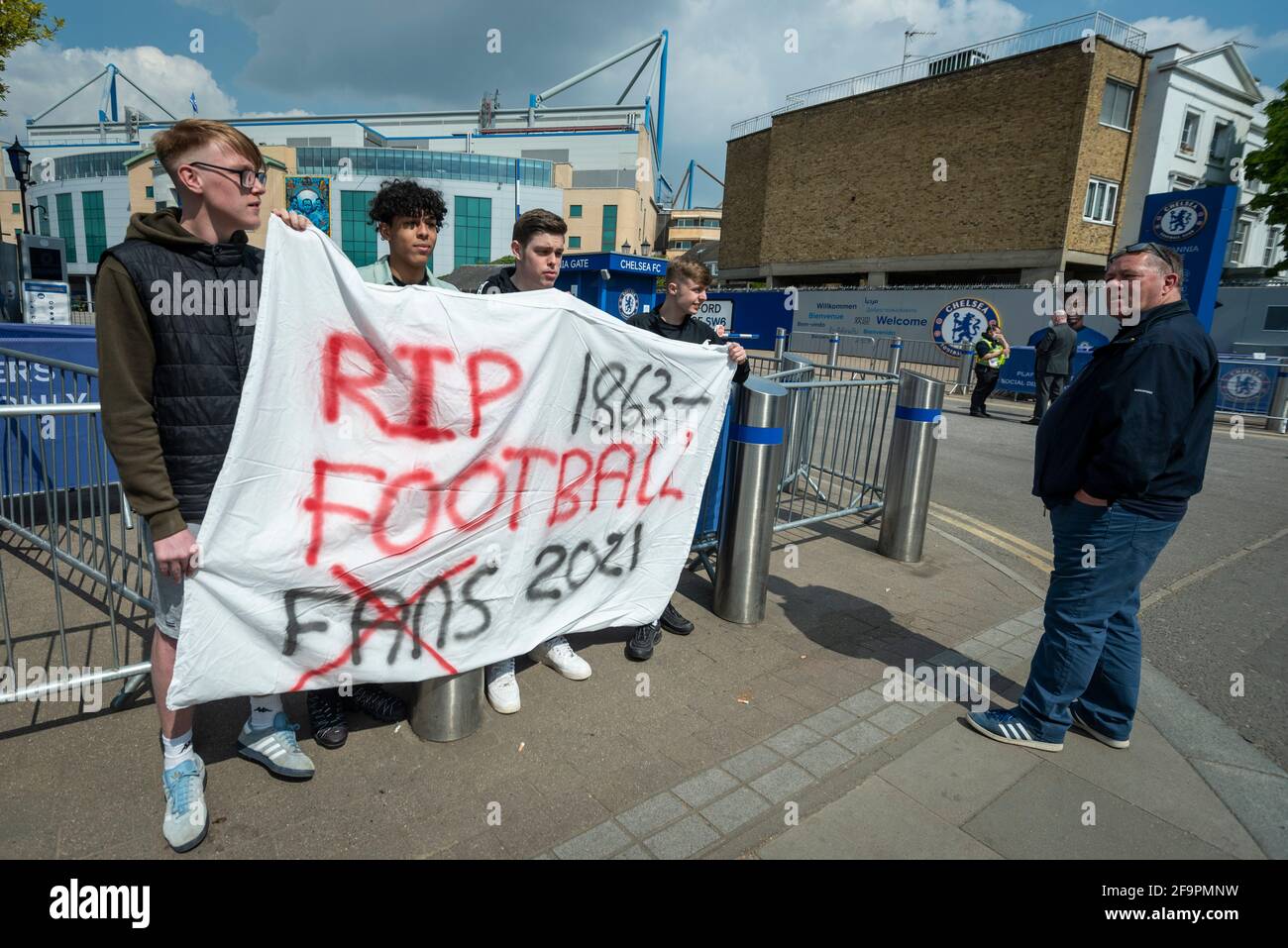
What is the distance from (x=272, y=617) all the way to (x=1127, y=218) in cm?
3564

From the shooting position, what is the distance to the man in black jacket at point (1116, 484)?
8.93 feet

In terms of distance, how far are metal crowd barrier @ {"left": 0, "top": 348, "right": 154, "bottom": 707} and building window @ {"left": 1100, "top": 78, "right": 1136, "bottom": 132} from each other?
3414cm

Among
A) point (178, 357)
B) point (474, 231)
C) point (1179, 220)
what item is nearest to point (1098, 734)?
point (178, 357)

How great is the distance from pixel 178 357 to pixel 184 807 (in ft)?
4.80

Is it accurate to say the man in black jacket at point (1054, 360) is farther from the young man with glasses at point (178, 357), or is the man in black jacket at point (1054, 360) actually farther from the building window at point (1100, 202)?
the building window at point (1100, 202)

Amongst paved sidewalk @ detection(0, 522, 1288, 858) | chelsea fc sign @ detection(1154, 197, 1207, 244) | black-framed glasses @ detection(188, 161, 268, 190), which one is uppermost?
chelsea fc sign @ detection(1154, 197, 1207, 244)

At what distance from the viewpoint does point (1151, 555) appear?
2969 mm

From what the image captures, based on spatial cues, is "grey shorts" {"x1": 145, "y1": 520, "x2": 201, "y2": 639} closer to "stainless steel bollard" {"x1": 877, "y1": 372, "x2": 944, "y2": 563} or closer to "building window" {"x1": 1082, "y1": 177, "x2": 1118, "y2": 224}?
"stainless steel bollard" {"x1": 877, "y1": 372, "x2": 944, "y2": 563}

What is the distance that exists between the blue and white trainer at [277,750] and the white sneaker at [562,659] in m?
1.16

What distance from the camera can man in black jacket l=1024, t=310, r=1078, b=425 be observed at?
1226 centimetres

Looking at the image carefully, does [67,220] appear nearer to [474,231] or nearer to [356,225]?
[356,225]

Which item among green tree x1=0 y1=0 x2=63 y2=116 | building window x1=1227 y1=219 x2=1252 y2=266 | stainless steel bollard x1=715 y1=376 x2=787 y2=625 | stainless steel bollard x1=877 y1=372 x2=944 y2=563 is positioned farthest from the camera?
building window x1=1227 y1=219 x2=1252 y2=266

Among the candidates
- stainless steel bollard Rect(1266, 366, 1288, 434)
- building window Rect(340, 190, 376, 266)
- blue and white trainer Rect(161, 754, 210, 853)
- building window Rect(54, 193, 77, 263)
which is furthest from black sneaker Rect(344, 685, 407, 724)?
building window Rect(54, 193, 77, 263)

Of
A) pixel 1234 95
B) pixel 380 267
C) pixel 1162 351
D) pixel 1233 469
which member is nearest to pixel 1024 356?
pixel 1233 469
